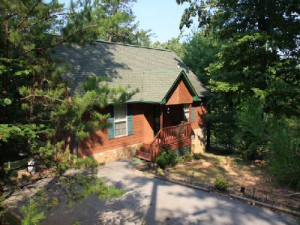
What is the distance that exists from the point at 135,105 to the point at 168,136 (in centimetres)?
293

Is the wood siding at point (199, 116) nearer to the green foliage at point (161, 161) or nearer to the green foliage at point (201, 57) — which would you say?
the green foliage at point (201, 57)

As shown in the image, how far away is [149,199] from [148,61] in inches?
534

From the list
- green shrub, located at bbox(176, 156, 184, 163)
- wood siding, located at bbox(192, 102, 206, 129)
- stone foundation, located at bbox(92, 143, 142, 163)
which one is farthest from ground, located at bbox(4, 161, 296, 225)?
wood siding, located at bbox(192, 102, 206, 129)

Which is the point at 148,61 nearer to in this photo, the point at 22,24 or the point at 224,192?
the point at 224,192

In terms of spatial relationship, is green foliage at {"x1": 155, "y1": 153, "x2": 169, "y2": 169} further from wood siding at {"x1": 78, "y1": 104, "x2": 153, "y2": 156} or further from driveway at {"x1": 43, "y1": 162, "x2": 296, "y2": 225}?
driveway at {"x1": 43, "y1": 162, "x2": 296, "y2": 225}

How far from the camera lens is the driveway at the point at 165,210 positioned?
843 centimetres

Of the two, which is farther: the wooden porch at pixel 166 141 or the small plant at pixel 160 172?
the wooden porch at pixel 166 141

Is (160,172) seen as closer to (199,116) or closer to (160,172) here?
(160,172)

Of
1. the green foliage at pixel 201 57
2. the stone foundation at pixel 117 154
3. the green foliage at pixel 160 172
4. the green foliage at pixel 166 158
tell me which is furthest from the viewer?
the green foliage at pixel 201 57

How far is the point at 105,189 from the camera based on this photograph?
5324mm

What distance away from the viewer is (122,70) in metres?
17.6

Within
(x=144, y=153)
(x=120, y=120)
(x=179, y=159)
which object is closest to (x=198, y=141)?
(x=179, y=159)

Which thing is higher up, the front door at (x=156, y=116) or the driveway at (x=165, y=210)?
the front door at (x=156, y=116)

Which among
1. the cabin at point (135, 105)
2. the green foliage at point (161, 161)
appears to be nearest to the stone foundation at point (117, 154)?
the cabin at point (135, 105)
